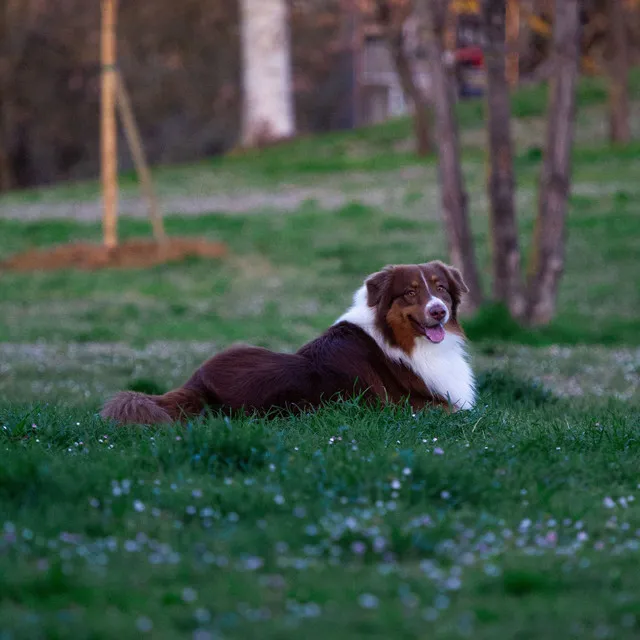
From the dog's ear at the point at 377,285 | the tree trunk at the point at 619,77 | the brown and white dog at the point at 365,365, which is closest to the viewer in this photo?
the brown and white dog at the point at 365,365

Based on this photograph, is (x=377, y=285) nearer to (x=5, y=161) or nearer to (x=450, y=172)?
(x=450, y=172)

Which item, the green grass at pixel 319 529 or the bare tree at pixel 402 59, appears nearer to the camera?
the green grass at pixel 319 529

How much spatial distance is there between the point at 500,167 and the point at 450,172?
0.75 meters

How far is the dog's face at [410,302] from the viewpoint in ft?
24.9

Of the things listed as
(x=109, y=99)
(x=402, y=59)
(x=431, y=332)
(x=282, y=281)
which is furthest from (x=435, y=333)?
(x=402, y=59)

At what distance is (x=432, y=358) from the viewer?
7.84 metres

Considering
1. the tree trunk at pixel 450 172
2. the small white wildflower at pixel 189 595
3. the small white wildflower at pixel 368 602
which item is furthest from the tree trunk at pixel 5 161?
the small white wildflower at pixel 368 602

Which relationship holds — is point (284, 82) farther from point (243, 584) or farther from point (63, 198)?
point (243, 584)

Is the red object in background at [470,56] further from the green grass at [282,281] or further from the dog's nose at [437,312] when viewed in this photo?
the dog's nose at [437,312]

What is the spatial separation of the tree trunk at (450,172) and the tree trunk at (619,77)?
15859mm

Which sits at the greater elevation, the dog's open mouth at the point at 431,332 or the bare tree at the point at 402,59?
the bare tree at the point at 402,59

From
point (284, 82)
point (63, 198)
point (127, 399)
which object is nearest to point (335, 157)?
point (284, 82)

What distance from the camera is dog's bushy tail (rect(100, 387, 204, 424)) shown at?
23.6 feet

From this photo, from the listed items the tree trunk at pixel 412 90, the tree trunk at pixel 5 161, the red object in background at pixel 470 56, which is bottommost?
the tree trunk at pixel 5 161
